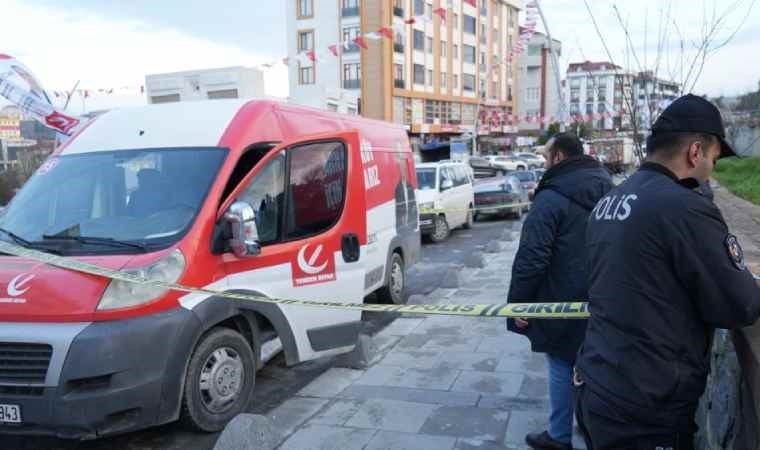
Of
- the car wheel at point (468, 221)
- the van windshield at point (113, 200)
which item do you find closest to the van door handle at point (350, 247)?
the van windshield at point (113, 200)

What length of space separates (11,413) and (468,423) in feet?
9.39

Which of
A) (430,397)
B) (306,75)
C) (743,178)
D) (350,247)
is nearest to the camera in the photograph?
(430,397)

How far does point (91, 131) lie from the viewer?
16.3ft

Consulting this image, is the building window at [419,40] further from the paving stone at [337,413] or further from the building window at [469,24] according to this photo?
the paving stone at [337,413]

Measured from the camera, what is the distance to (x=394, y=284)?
7.82 meters

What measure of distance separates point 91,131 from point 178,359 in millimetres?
2247

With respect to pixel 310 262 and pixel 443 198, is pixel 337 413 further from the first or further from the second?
pixel 443 198

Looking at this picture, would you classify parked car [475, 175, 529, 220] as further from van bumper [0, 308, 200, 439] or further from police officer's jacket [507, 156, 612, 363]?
van bumper [0, 308, 200, 439]

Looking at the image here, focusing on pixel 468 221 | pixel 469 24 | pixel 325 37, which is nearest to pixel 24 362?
pixel 468 221

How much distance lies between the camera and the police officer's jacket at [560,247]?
3.41 metres

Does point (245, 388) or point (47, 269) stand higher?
point (47, 269)

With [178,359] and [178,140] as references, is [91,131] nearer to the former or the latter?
[178,140]

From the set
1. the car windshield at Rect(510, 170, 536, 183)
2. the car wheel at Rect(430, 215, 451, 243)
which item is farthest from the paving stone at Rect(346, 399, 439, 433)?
the car windshield at Rect(510, 170, 536, 183)

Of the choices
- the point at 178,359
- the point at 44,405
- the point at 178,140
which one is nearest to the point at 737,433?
the point at 178,359
